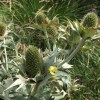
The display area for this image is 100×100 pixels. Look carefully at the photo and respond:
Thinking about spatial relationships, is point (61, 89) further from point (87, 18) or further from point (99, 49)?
point (99, 49)

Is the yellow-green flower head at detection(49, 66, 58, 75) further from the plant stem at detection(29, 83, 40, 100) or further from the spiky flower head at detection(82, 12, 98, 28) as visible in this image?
the spiky flower head at detection(82, 12, 98, 28)

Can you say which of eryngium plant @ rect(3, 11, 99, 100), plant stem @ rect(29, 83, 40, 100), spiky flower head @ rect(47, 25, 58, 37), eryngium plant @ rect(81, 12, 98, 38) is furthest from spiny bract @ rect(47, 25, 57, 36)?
plant stem @ rect(29, 83, 40, 100)

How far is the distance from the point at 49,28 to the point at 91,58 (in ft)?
3.11

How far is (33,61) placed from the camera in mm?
1564

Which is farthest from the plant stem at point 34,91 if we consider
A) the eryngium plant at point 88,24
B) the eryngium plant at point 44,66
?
the eryngium plant at point 88,24

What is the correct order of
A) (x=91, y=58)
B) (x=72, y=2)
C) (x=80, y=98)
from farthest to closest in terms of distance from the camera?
(x=72, y=2), (x=91, y=58), (x=80, y=98)

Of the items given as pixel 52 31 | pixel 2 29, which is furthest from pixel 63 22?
pixel 2 29

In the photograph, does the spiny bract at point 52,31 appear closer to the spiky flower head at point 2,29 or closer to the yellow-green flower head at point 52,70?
the spiky flower head at point 2,29

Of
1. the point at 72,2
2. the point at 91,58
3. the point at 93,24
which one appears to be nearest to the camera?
the point at 93,24

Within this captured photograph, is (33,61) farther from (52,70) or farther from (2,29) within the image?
(2,29)

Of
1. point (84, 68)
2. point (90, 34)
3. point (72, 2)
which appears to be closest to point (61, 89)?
point (90, 34)

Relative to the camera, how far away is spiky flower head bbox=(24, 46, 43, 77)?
156cm

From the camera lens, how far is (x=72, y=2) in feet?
12.0

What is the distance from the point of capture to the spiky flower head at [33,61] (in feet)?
5.13
